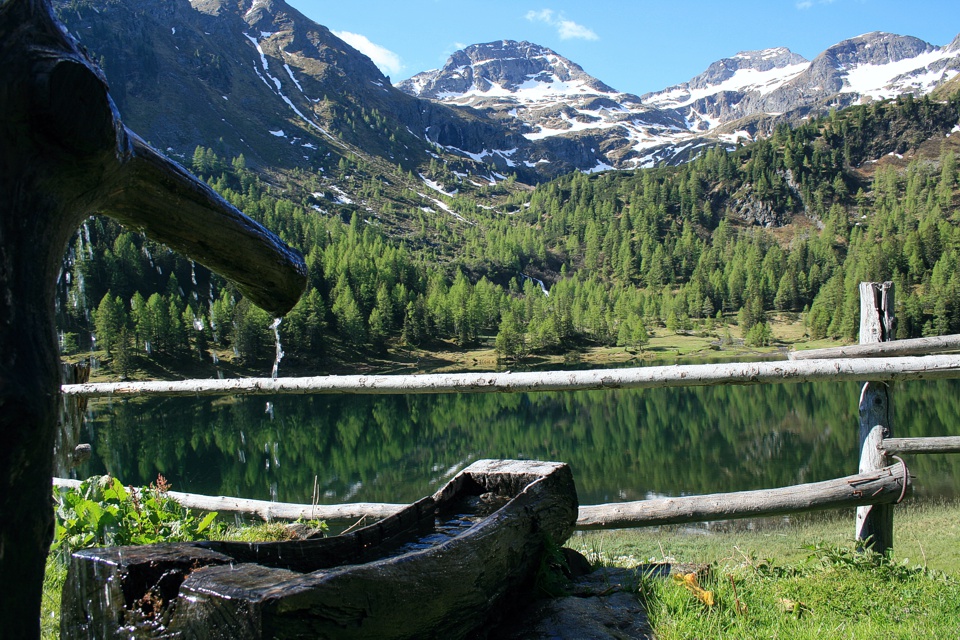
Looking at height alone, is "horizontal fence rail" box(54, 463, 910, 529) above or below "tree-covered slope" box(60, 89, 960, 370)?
below

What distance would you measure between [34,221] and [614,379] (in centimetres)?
428

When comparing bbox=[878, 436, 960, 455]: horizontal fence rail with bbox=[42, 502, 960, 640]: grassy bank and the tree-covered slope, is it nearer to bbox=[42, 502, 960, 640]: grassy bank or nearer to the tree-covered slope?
bbox=[42, 502, 960, 640]: grassy bank

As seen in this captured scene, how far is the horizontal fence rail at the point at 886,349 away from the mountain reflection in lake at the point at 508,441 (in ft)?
52.4

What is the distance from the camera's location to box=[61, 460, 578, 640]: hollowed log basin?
1.87 meters

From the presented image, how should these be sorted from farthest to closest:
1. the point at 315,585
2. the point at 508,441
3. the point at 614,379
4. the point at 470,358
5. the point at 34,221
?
the point at 470,358 → the point at 508,441 → the point at 614,379 → the point at 315,585 → the point at 34,221

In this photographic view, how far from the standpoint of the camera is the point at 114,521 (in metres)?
4.12

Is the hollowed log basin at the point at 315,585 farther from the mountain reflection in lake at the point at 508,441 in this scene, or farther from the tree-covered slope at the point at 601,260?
the tree-covered slope at the point at 601,260

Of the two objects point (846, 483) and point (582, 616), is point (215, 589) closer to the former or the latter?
point (582, 616)

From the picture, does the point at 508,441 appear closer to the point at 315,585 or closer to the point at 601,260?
the point at 315,585

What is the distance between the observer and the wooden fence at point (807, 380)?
476 cm

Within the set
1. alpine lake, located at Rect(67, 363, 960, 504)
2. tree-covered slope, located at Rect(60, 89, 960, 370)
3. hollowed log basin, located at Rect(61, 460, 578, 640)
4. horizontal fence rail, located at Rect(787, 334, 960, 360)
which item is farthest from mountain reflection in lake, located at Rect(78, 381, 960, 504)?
hollowed log basin, located at Rect(61, 460, 578, 640)

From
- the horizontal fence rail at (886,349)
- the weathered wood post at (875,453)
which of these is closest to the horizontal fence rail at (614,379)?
the weathered wood post at (875,453)

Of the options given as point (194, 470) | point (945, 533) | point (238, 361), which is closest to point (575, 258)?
point (238, 361)

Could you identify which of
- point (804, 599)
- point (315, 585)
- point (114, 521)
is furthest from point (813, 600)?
point (114, 521)
